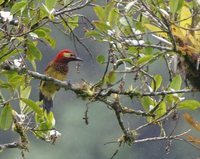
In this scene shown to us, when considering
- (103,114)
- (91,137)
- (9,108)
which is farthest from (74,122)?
(9,108)

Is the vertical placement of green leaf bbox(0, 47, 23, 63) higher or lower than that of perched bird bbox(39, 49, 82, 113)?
higher

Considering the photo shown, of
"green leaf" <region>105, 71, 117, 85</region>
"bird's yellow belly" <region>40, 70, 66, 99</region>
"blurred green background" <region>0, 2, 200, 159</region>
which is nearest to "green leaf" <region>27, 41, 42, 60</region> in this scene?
"green leaf" <region>105, 71, 117, 85</region>

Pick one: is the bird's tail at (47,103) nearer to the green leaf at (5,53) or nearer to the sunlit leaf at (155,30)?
the green leaf at (5,53)

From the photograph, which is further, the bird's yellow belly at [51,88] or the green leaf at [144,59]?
the bird's yellow belly at [51,88]

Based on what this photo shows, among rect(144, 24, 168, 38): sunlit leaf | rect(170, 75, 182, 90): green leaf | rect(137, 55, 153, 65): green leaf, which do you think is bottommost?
rect(170, 75, 182, 90): green leaf

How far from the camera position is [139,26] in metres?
2.56

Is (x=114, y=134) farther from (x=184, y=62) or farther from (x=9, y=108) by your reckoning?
(x=184, y=62)

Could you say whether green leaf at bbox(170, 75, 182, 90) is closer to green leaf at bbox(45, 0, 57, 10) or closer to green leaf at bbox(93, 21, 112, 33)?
green leaf at bbox(93, 21, 112, 33)

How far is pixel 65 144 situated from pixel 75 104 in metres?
2.00

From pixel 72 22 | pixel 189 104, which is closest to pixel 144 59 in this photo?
pixel 189 104

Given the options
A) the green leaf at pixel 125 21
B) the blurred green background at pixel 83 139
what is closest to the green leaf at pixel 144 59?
the green leaf at pixel 125 21

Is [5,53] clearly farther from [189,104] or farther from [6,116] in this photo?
[189,104]

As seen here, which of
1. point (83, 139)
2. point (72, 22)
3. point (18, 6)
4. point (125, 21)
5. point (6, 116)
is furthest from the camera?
point (83, 139)

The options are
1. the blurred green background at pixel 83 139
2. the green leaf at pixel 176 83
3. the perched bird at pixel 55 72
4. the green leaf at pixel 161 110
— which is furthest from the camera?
the blurred green background at pixel 83 139
